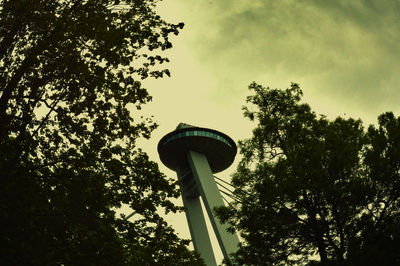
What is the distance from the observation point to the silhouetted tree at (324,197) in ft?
33.7

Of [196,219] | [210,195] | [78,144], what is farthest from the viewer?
[196,219]

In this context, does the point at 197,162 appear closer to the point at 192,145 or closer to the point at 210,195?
the point at 192,145

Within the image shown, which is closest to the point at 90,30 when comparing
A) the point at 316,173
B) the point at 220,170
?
the point at 316,173

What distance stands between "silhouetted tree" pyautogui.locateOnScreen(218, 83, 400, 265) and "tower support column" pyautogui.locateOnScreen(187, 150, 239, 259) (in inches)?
562

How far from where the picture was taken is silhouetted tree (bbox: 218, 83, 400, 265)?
33.7ft

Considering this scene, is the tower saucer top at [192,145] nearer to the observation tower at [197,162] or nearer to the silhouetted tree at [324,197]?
the observation tower at [197,162]

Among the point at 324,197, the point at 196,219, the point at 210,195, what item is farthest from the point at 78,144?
the point at 196,219

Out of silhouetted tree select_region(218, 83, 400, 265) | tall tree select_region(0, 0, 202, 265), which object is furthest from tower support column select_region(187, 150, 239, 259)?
tall tree select_region(0, 0, 202, 265)

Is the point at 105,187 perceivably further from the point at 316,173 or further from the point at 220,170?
the point at 220,170

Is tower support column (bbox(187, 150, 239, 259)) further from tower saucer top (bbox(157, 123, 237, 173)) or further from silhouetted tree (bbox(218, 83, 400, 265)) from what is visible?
silhouetted tree (bbox(218, 83, 400, 265))

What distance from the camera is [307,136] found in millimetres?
11961

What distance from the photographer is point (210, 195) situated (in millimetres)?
35625

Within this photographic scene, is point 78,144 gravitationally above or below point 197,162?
below

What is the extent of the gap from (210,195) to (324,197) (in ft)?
83.4
